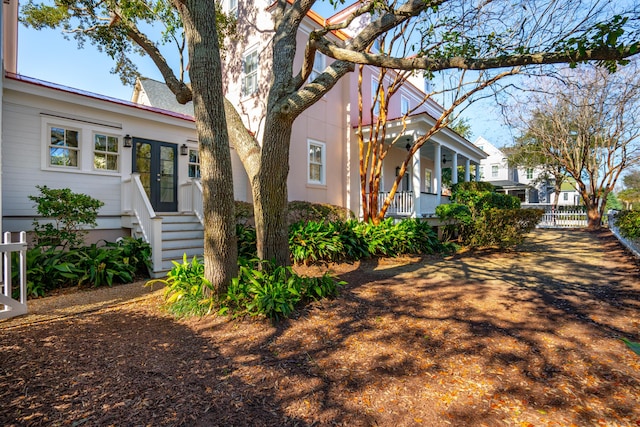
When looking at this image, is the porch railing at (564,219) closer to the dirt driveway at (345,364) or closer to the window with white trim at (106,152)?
the dirt driveway at (345,364)

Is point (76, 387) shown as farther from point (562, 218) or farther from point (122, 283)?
point (562, 218)

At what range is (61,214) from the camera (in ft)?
19.3

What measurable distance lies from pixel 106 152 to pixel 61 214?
2372 millimetres

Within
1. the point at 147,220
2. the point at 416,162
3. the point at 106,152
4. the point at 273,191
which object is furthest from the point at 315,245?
the point at 106,152

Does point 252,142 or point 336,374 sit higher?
Result: point 252,142

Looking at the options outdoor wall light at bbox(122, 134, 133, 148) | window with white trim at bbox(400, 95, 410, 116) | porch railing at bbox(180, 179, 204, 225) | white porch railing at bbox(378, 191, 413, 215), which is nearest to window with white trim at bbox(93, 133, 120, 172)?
outdoor wall light at bbox(122, 134, 133, 148)

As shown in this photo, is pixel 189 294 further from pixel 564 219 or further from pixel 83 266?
pixel 564 219

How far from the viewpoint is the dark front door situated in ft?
27.5

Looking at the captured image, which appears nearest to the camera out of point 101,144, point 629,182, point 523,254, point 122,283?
point 122,283

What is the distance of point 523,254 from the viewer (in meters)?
8.31

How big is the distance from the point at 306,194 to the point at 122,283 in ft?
20.0

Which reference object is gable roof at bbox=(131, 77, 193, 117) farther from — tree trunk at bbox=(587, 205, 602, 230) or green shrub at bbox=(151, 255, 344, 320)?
tree trunk at bbox=(587, 205, 602, 230)

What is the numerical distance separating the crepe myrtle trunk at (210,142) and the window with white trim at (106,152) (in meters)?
5.17

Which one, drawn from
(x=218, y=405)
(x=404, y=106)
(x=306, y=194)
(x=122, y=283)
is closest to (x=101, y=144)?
(x=122, y=283)
